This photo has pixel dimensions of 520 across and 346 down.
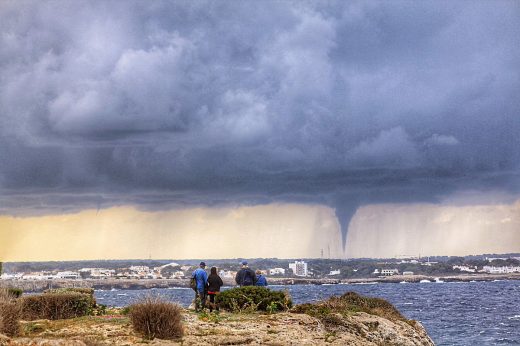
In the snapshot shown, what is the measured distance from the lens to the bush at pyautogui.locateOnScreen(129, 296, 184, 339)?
2077 centimetres

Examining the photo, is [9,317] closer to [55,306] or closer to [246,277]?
[55,306]

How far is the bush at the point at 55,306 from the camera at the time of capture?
26084 mm

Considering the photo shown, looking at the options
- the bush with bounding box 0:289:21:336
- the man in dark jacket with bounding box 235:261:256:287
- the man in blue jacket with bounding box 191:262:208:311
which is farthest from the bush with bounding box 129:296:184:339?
the man in dark jacket with bounding box 235:261:256:287

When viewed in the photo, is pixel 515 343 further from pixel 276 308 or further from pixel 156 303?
pixel 156 303

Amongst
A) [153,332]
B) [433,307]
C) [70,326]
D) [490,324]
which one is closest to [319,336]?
[153,332]

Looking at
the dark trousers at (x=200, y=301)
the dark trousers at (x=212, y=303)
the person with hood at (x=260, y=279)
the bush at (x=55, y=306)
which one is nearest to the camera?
the bush at (x=55, y=306)

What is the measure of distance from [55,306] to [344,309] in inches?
444

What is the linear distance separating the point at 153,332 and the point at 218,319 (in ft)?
13.4

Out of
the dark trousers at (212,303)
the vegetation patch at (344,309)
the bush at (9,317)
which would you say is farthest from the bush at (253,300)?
the bush at (9,317)

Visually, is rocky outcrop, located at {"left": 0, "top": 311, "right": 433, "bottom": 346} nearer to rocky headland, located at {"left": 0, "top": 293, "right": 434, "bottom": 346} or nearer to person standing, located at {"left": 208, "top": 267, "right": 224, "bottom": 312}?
rocky headland, located at {"left": 0, "top": 293, "right": 434, "bottom": 346}

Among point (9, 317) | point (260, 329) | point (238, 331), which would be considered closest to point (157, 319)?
point (238, 331)

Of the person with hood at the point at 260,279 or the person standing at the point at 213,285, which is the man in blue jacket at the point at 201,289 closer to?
the person standing at the point at 213,285

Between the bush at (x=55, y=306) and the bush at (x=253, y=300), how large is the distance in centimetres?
558

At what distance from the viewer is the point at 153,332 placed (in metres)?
20.8
